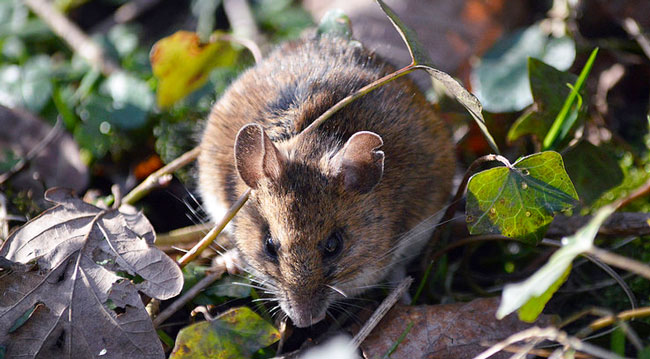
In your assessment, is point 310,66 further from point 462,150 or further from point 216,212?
point 462,150

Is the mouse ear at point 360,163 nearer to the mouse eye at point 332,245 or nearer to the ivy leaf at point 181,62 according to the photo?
the mouse eye at point 332,245

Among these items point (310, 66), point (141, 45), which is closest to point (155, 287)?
point (310, 66)

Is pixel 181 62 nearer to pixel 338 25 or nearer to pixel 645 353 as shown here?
pixel 338 25

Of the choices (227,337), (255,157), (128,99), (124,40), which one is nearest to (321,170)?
(255,157)

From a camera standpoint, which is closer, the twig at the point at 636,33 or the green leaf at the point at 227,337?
the green leaf at the point at 227,337

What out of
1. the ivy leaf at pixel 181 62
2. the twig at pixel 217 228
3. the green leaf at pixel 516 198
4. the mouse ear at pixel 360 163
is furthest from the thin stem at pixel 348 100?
the ivy leaf at pixel 181 62
